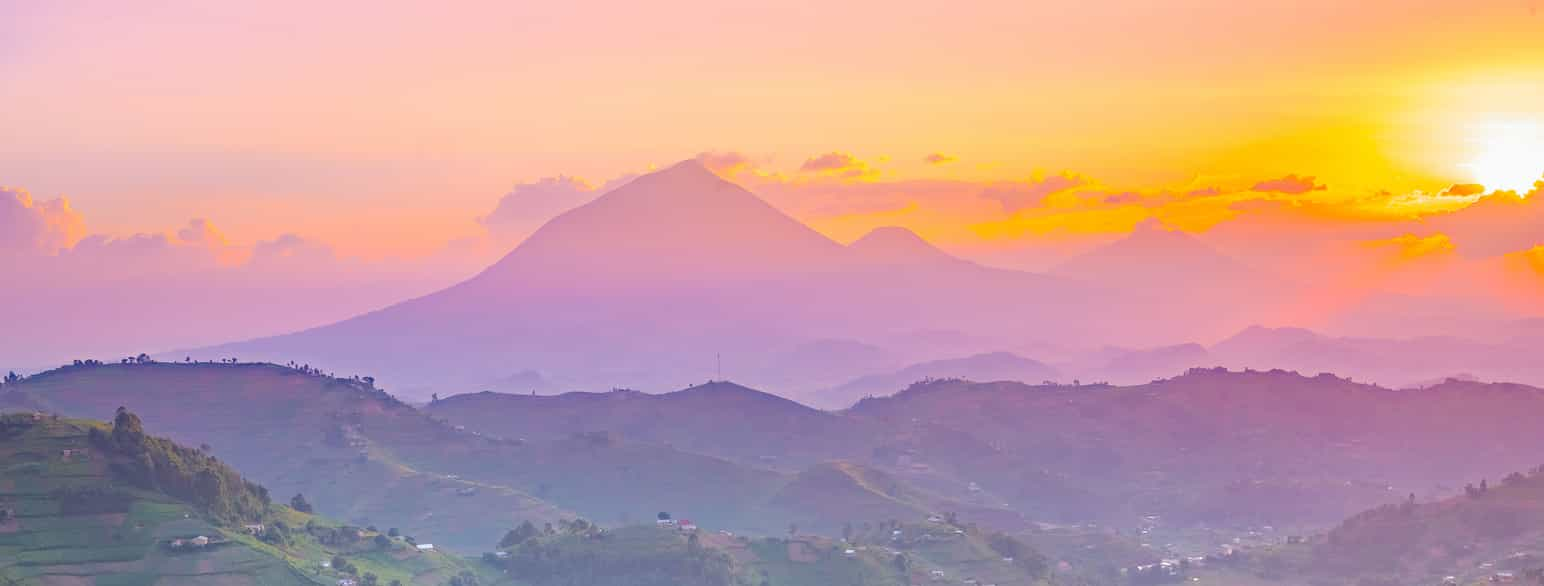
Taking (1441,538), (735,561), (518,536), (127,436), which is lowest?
(735,561)

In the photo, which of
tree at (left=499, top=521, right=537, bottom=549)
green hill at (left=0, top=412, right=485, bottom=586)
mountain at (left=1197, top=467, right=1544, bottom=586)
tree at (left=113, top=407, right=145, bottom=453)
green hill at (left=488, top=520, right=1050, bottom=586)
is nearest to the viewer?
green hill at (left=0, top=412, right=485, bottom=586)

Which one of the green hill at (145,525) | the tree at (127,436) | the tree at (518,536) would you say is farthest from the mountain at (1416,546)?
the tree at (127,436)

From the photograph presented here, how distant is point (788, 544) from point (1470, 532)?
62.0m

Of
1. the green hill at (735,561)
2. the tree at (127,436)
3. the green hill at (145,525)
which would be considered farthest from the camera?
the green hill at (735,561)

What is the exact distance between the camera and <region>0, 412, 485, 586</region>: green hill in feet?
391

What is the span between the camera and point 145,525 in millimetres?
124750

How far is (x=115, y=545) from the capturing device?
122 metres

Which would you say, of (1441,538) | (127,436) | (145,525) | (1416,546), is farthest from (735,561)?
(1441,538)

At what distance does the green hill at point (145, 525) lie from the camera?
119312mm

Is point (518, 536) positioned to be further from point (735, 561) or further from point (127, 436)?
point (127, 436)

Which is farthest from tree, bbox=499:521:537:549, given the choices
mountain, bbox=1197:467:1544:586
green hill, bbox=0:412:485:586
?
mountain, bbox=1197:467:1544:586

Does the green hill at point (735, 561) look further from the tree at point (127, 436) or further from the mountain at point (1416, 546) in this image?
the mountain at point (1416, 546)

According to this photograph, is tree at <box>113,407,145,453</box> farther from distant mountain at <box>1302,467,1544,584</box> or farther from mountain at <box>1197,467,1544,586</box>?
distant mountain at <box>1302,467,1544,584</box>

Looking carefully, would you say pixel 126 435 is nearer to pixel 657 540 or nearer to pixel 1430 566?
pixel 657 540
